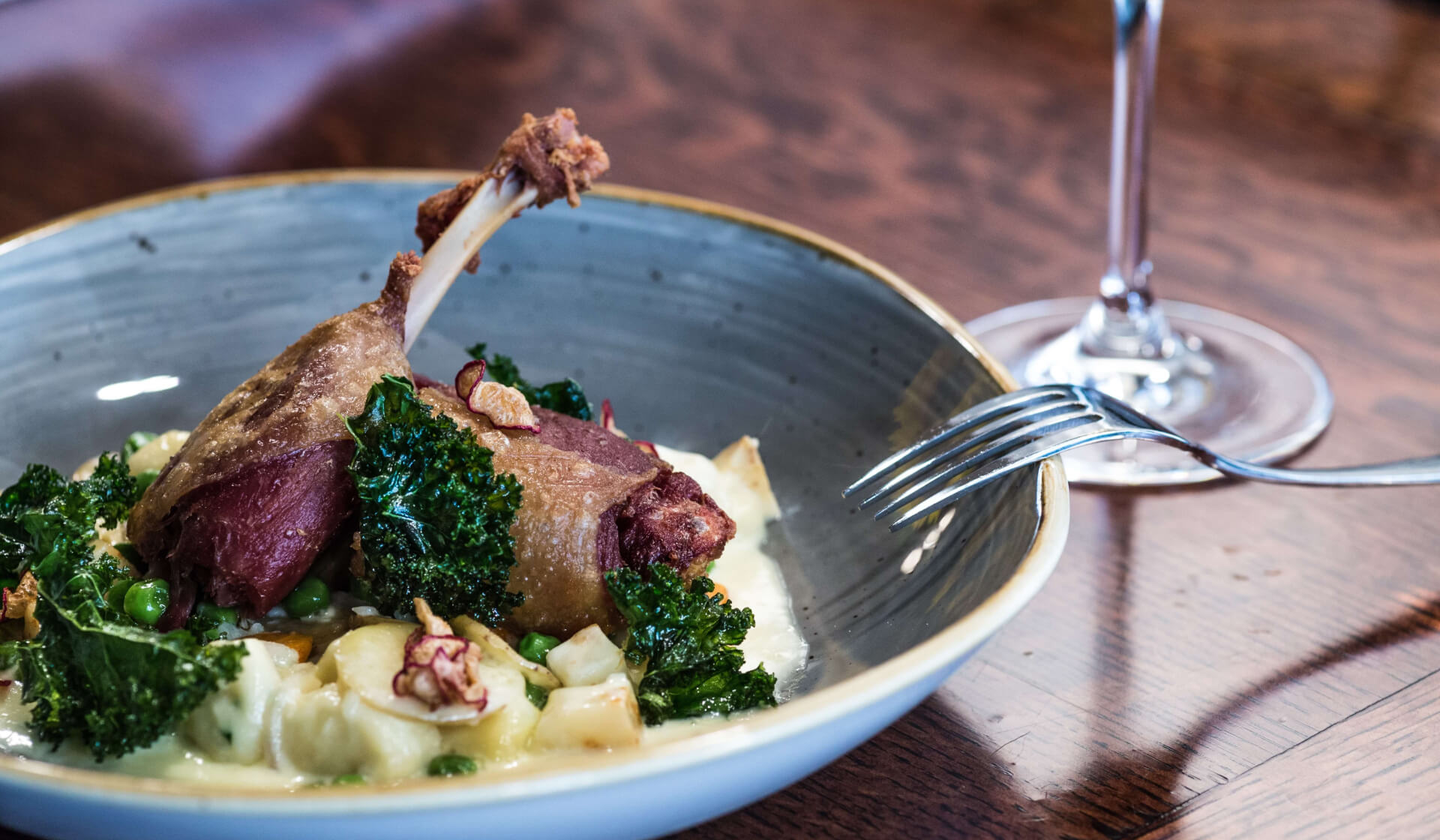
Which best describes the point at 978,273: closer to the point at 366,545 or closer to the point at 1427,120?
the point at 1427,120

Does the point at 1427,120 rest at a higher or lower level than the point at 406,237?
higher

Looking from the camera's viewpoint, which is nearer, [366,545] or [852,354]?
[366,545]

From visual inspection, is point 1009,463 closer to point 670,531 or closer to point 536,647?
point 670,531

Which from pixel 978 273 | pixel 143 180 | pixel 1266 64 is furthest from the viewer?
pixel 1266 64

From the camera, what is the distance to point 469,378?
224cm

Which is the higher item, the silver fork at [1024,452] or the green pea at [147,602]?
the silver fork at [1024,452]

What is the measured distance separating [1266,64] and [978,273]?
1.79 metres

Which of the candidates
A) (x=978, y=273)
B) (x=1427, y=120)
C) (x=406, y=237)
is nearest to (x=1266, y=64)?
(x=1427, y=120)

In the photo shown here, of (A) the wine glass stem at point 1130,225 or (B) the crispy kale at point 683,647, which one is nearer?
(B) the crispy kale at point 683,647

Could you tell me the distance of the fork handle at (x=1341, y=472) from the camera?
7.58ft

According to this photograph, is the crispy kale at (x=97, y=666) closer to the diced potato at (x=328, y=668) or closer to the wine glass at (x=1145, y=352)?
the diced potato at (x=328, y=668)

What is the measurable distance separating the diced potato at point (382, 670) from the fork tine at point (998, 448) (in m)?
0.84

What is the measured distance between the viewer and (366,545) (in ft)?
6.48

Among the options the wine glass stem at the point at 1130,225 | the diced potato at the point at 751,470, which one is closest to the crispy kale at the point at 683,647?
the diced potato at the point at 751,470
